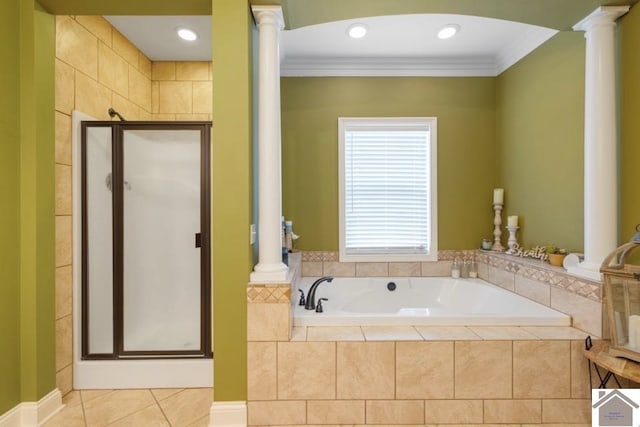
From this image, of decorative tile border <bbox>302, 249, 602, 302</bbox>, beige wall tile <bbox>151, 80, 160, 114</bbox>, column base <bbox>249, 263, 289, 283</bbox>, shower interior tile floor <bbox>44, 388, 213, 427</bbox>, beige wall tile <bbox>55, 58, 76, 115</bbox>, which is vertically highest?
beige wall tile <bbox>151, 80, 160, 114</bbox>

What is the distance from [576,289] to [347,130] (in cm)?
213

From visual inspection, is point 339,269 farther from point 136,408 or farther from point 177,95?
point 177,95

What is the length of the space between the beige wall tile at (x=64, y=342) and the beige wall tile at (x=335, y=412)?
5.17 feet

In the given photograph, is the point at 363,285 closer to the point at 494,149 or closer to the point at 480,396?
the point at 480,396

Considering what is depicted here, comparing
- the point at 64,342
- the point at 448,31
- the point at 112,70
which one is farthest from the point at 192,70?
the point at 64,342

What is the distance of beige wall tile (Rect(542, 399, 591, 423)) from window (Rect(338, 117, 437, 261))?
1485 mm

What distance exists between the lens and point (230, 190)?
64.6 inches

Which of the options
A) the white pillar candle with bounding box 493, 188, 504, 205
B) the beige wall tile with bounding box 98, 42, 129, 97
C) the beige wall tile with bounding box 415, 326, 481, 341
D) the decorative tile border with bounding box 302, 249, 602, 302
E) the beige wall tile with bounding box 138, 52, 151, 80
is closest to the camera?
the beige wall tile with bounding box 415, 326, 481, 341

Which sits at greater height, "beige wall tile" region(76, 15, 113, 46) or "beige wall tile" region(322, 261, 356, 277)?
"beige wall tile" region(76, 15, 113, 46)

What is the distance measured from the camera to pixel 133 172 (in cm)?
215

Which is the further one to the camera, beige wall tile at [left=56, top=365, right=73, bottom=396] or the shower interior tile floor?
beige wall tile at [left=56, top=365, right=73, bottom=396]

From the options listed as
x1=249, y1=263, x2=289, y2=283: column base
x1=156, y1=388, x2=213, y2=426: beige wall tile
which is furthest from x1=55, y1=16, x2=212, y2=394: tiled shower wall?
x1=249, y1=263, x2=289, y2=283: column base

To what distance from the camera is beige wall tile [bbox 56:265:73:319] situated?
1913 mm

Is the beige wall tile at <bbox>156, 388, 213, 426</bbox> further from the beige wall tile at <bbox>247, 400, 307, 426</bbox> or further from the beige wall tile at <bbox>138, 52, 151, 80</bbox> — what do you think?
the beige wall tile at <bbox>138, 52, 151, 80</bbox>
